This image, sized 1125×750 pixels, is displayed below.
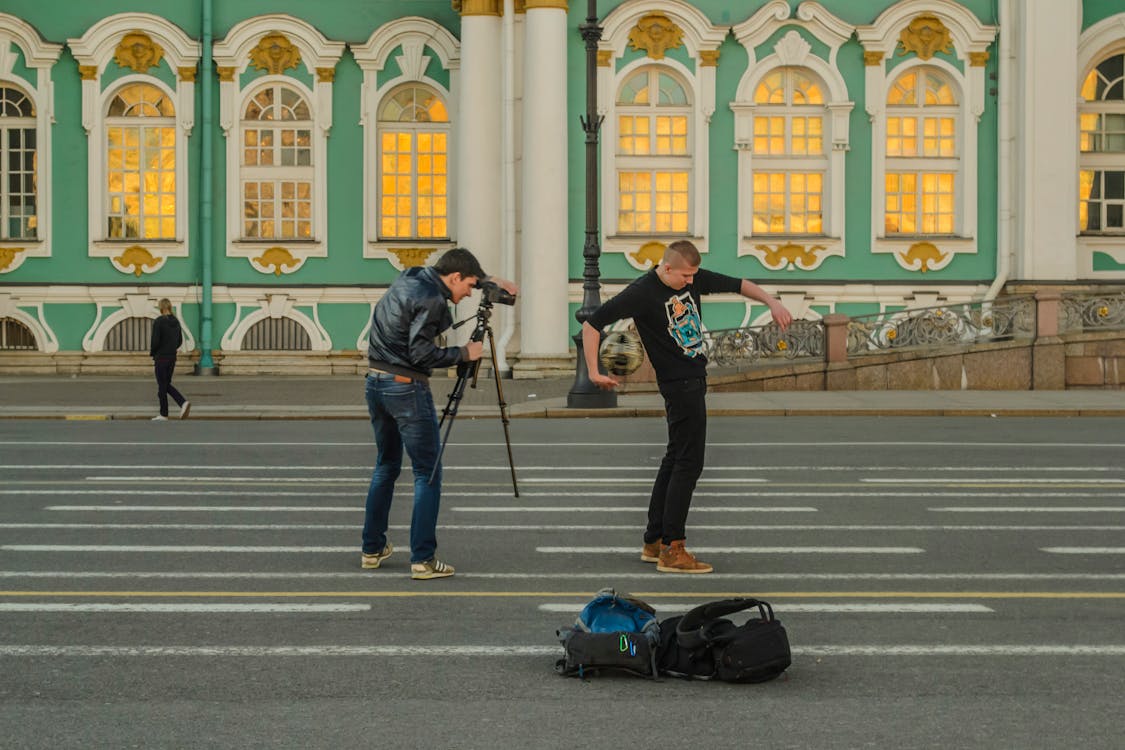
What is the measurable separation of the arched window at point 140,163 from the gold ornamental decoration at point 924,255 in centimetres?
1372

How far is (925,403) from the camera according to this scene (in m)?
26.3

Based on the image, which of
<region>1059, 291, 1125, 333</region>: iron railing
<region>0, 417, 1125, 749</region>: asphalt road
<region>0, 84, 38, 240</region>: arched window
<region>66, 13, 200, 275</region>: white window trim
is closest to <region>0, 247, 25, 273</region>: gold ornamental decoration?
<region>0, 84, 38, 240</region>: arched window

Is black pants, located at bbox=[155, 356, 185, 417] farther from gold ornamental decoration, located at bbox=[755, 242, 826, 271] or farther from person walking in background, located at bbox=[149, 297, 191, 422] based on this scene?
gold ornamental decoration, located at bbox=[755, 242, 826, 271]

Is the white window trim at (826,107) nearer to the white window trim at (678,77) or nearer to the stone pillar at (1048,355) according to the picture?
the white window trim at (678,77)

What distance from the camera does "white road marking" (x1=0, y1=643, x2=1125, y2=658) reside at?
802 cm

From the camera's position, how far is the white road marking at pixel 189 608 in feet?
29.9

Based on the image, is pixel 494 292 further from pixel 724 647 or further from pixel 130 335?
pixel 130 335

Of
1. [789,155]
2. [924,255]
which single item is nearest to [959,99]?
[924,255]

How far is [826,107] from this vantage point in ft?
116

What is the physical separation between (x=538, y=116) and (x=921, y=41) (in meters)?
7.44

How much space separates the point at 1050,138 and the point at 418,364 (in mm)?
26029

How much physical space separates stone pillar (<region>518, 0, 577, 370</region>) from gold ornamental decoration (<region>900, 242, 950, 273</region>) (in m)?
6.55

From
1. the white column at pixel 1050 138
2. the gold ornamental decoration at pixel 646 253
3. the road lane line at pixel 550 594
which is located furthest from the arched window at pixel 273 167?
the road lane line at pixel 550 594

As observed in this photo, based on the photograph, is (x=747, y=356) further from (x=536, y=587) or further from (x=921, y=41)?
(x=536, y=587)
